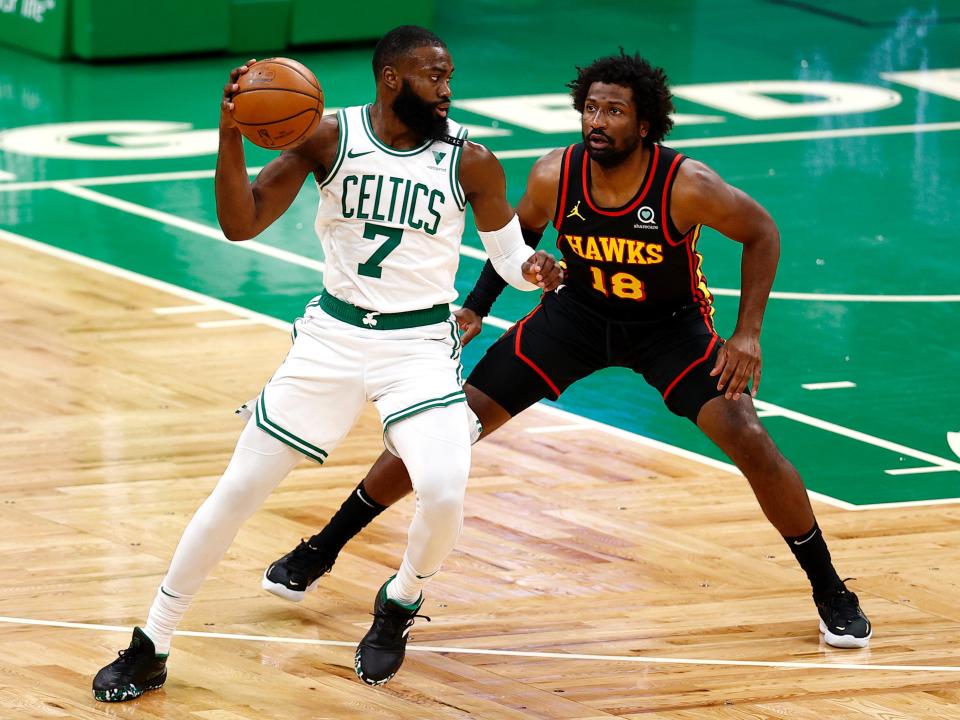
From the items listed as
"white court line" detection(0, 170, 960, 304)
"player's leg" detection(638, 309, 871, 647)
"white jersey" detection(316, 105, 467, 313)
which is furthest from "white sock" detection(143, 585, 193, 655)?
"white court line" detection(0, 170, 960, 304)

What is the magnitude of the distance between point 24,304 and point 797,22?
11.7m

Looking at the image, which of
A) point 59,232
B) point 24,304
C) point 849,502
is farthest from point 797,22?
point 849,502

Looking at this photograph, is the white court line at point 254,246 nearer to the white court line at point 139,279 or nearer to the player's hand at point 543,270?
the white court line at point 139,279

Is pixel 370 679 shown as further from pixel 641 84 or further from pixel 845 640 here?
pixel 641 84

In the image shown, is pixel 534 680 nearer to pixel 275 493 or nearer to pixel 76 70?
pixel 275 493

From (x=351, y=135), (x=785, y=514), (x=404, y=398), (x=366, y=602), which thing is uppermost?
(x=351, y=135)

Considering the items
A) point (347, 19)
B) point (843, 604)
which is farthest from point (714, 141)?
point (843, 604)

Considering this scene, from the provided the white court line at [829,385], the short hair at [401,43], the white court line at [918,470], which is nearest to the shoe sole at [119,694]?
the short hair at [401,43]

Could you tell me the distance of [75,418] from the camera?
9.25m

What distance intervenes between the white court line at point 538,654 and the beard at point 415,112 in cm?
173

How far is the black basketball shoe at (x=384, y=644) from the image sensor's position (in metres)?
6.39

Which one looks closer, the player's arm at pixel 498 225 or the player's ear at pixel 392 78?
the player's ear at pixel 392 78

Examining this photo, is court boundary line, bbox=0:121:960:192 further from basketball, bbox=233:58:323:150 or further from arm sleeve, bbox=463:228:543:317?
basketball, bbox=233:58:323:150

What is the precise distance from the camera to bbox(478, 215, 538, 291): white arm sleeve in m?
6.59
